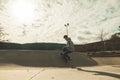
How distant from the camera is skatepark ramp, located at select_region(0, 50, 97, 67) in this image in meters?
15.2

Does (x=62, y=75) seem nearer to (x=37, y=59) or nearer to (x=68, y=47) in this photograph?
(x=68, y=47)

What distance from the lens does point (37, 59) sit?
16.1 m

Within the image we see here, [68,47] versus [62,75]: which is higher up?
[68,47]

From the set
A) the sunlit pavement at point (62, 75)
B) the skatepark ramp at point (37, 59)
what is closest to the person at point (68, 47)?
the skatepark ramp at point (37, 59)

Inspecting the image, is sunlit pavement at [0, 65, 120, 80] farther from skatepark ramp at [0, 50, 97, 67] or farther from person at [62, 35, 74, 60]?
skatepark ramp at [0, 50, 97, 67]

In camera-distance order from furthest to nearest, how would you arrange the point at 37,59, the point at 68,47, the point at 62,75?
the point at 37,59 < the point at 68,47 < the point at 62,75

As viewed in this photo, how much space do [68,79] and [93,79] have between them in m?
0.64

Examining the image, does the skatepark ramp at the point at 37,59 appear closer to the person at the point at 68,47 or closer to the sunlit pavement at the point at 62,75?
the person at the point at 68,47

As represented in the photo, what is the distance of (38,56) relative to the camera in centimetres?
1664

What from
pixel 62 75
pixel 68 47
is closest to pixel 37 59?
pixel 68 47

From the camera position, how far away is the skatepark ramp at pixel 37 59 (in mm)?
15175

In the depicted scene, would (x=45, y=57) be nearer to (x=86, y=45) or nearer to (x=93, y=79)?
(x=93, y=79)

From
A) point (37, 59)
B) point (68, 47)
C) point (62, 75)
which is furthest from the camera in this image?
point (37, 59)

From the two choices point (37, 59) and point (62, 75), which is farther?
point (37, 59)
